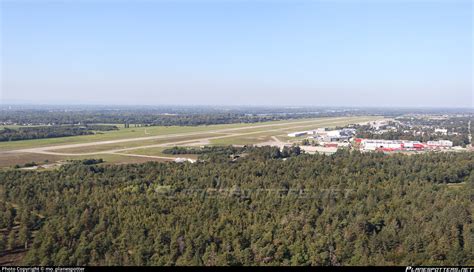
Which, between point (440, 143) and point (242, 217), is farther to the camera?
point (440, 143)

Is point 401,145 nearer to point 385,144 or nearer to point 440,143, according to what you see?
point 385,144

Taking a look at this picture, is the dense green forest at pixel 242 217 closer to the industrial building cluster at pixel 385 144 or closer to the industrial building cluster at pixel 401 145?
the industrial building cluster at pixel 401 145

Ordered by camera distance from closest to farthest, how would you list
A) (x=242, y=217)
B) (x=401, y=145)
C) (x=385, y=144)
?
(x=242, y=217) → (x=401, y=145) → (x=385, y=144)

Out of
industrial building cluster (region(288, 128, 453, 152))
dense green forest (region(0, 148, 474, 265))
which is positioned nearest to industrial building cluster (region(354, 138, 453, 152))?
industrial building cluster (region(288, 128, 453, 152))

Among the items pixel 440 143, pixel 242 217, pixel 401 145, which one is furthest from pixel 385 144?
pixel 242 217

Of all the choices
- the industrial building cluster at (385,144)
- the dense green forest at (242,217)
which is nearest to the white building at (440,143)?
the industrial building cluster at (385,144)

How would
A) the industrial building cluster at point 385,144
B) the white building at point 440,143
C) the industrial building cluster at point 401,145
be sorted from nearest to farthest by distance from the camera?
1. the industrial building cluster at point 401,145
2. the industrial building cluster at point 385,144
3. the white building at point 440,143

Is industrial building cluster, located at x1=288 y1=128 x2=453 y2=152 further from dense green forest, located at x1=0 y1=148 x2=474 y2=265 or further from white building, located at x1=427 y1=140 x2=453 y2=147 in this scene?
dense green forest, located at x1=0 y1=148 x2=474 y2=265

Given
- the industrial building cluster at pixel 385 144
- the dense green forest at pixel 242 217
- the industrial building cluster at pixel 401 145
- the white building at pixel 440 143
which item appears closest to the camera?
the dense green forest at pixel 242 217
